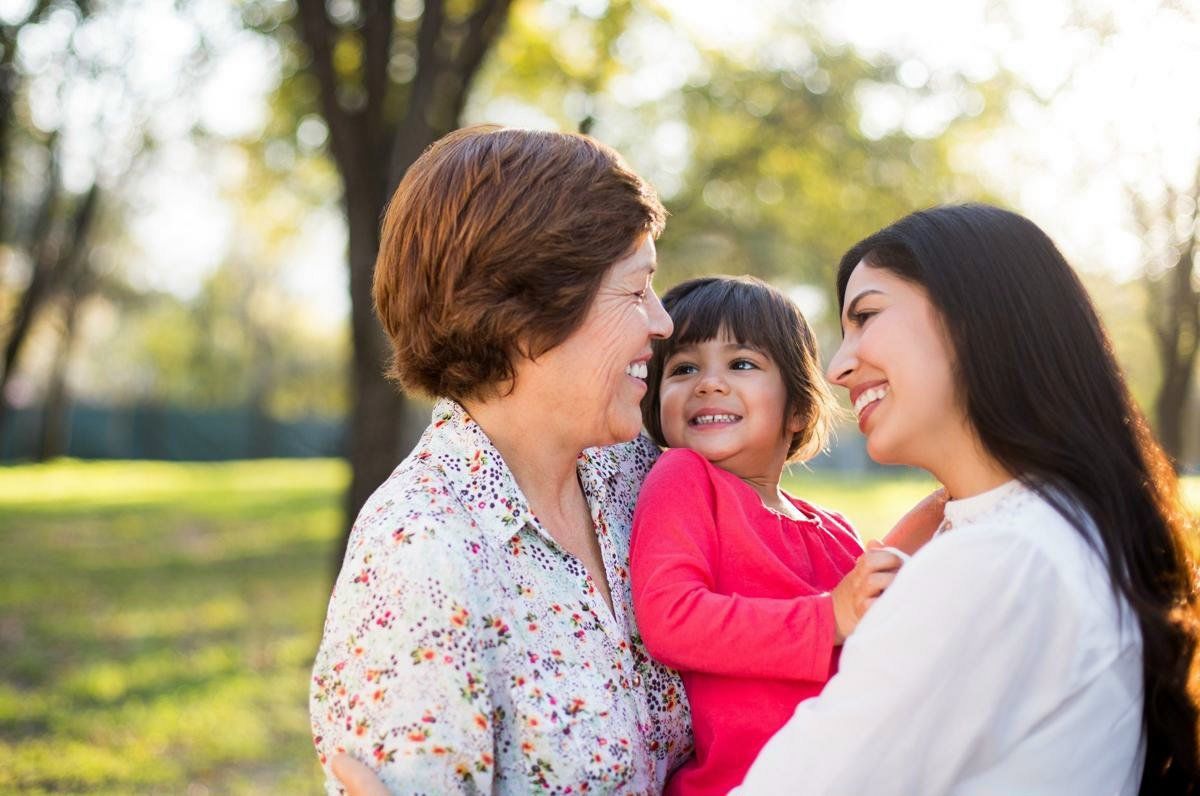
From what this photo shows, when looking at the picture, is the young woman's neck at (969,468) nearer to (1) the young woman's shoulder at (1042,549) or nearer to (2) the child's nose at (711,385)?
(1) the young woman's shoulder at (1042,549)

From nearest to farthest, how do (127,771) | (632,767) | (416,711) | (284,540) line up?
(416,711), (632,767), (127,771), (284,540)

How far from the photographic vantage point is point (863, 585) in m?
2.28

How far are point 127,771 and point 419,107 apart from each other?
3.81 m

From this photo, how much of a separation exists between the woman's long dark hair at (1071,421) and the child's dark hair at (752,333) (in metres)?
0.65

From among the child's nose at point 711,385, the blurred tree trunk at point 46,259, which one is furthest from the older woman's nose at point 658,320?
the blurred tree trunk at point 46,259

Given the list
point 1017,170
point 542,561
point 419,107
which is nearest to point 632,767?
point 542,561

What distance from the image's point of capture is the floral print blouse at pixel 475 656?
82.1 inches

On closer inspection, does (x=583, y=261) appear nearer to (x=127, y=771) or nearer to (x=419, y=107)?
(x=419, y=107)

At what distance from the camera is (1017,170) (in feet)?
37.4

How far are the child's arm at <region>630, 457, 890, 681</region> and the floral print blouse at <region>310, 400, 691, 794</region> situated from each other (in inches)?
3.6

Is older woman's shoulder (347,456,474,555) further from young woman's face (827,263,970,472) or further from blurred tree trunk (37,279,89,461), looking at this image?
blurred tree trunk (37,279,89,461)

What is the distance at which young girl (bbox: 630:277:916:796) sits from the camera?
7.93 ft

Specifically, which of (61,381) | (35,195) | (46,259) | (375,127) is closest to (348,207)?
(375,127)

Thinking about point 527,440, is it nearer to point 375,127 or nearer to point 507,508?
point 507,508
